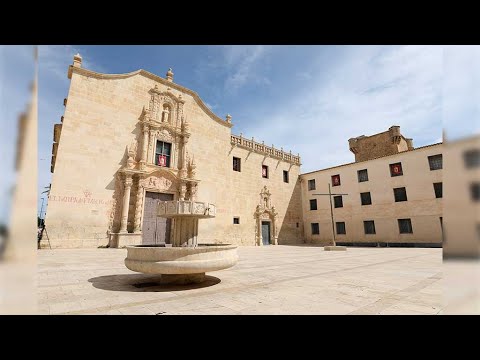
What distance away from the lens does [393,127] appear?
1030 inches

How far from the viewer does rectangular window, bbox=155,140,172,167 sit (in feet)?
56.6

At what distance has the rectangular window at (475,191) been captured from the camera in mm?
1478

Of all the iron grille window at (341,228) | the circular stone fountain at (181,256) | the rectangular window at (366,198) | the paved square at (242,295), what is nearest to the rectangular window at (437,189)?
the rectangular window at (366,198)

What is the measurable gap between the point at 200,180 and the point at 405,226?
1755cm

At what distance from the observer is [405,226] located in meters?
20.0

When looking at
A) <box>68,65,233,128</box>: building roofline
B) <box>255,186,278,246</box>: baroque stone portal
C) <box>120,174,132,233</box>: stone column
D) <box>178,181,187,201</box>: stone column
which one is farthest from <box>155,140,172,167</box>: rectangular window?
<box>255,186,278,246</box>: baroque stone portal

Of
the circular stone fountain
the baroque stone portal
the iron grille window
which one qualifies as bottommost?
the circular stone fountain

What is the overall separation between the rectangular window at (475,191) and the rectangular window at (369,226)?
76.6 feet

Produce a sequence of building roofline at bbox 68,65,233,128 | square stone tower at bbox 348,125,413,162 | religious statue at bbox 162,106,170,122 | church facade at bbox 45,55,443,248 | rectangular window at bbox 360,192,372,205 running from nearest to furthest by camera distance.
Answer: church facade at bbox 45,55,443,248 → building roofline at bbox 68,65,233,128 → religious statue at bbox 162,106,170,122 → rectangular window at bbox 360,192,372,205 → square stone tower at bbox 348,125,413,162

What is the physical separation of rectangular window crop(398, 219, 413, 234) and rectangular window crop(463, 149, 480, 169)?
22277mm

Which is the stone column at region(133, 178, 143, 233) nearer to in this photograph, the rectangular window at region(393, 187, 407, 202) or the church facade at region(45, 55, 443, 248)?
the church facade at region(45, 55, 443, 248)
